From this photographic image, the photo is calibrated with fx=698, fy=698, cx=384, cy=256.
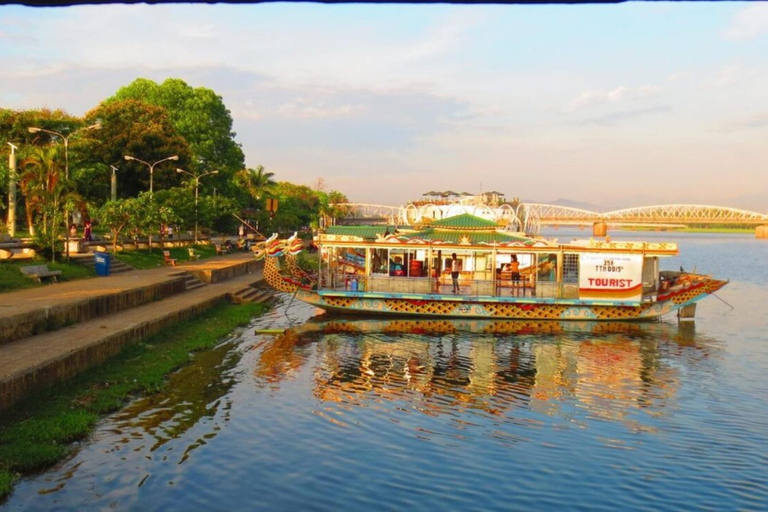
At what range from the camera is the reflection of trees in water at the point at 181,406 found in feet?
41.8

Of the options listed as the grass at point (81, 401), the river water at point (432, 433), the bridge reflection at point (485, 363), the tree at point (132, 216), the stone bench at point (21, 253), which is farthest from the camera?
the tree at point (132, 216)

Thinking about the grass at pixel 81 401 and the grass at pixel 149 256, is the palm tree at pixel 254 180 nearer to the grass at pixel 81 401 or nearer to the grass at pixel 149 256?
the grass at pixel 149 256

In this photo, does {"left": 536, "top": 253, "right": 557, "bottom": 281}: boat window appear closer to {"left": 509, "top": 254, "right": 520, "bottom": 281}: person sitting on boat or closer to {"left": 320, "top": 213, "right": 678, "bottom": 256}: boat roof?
{"left": 320, "top": 213, "right": 678, "bottom": 256}: boat roof

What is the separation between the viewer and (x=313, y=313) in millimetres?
29859

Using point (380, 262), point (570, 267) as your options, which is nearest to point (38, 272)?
point (380, 262)

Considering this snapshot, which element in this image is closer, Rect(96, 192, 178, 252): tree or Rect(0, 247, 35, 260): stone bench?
Rect(0, 247, 35, 260): stone bench

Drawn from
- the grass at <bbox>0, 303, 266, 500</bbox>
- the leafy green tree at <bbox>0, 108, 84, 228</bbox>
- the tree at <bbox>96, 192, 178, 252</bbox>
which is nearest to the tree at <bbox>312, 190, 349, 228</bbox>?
the leafy green tree at <bbox>0, 108, 84, 228</bbox>

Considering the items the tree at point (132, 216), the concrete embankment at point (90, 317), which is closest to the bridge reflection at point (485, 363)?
the concrete embankment at point (90, 317)

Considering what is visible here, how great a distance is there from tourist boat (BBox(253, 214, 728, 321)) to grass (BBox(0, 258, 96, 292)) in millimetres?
7074

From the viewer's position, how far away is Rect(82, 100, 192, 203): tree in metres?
47.9

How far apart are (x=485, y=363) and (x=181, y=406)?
8980 millimetres

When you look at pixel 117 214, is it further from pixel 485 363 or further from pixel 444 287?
pixel 485 363

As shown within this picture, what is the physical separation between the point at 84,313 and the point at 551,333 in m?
15.7

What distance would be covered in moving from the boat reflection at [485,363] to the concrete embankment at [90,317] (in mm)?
3747
